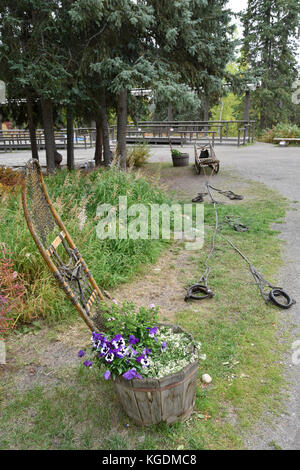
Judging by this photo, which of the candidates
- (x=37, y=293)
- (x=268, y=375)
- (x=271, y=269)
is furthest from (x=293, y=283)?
(x=37, y=293)

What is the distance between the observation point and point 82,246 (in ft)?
13.2

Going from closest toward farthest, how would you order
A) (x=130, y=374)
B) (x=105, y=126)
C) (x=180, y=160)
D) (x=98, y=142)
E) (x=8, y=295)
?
(x=130, y=374), (x=8, y=295), (x=105, y=126), (x=98, y=142), (x=180, y=160)

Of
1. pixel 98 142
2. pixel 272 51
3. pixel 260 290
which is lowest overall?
pixel 260 290

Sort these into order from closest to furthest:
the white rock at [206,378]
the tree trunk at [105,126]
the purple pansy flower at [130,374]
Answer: the purple pansy flower at [130,374] → the white rock at [206,378] → the tree trunk at [105,126]

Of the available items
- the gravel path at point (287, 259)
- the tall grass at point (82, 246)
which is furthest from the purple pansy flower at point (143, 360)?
the tall grass at point (82, 246)

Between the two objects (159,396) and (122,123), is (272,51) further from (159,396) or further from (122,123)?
(159,396)

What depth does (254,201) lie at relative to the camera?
24.8 feet

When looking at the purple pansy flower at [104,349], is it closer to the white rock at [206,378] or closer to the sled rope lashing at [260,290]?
the white rock at [206,378]

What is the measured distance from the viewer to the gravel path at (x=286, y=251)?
6.74ft

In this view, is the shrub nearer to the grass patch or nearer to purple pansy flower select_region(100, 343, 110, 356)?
the grass patch

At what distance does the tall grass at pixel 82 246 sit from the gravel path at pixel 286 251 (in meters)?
1.74

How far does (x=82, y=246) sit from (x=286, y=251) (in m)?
2.77

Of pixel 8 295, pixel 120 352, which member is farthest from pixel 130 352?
pixel 8 295

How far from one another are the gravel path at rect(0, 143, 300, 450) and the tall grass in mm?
1744
